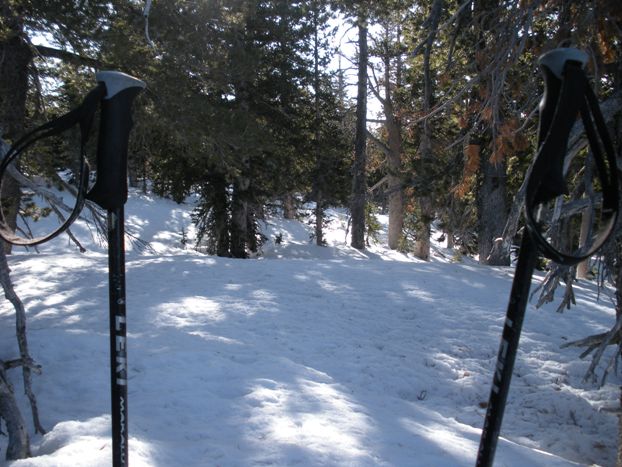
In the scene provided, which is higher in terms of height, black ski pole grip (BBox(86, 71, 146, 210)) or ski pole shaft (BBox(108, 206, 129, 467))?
black ski pole grip (BBox(86, 71, 146, 210))

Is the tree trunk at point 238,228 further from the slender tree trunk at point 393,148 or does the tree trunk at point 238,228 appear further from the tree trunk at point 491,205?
the tree trunk at point 491,205

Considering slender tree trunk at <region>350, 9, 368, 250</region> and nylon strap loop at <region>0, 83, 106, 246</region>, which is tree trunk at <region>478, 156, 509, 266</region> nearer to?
slender tree trunk at <region>350, 9, 368, 250</region>

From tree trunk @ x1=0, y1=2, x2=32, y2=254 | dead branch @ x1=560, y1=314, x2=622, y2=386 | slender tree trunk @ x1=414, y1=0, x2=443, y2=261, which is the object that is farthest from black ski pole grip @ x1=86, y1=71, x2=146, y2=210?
tree trunk @ x1=0, y1=2, x2=32, y2=254

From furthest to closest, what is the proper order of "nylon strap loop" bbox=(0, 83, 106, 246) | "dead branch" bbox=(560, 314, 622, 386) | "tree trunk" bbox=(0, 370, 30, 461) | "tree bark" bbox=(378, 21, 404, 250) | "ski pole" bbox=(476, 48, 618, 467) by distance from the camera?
"tree bark" bbox=(378, 21, 404, 250)
"dead branch" bbox=(560, 314, 622, 386)
"tree trunk" bbox=(0, 370, 30, 461)
"nylon strap loop" bbox=(0, 83, 106, 246)
"ski pole" bbox=(476, 48, 618, 467)

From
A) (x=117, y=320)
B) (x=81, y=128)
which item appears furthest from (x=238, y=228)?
(x=81, y=128)

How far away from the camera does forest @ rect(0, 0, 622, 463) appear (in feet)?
14.5

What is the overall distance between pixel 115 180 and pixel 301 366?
421 cm

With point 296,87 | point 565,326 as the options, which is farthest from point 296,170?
point 565,326

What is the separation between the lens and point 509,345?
1498 mm

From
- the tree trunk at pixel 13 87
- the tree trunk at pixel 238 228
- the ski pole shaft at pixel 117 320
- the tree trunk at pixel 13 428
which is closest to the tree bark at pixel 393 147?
the tree trunk at pixel 238 228

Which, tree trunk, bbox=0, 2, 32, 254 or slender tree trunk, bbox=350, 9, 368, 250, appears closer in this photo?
tree trunk, bbox=0, 2, 32, 254

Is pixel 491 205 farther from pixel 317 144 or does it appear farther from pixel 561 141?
pixel 561 141

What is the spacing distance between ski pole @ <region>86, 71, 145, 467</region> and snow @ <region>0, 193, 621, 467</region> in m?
1.58

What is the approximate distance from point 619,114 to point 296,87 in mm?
12496
